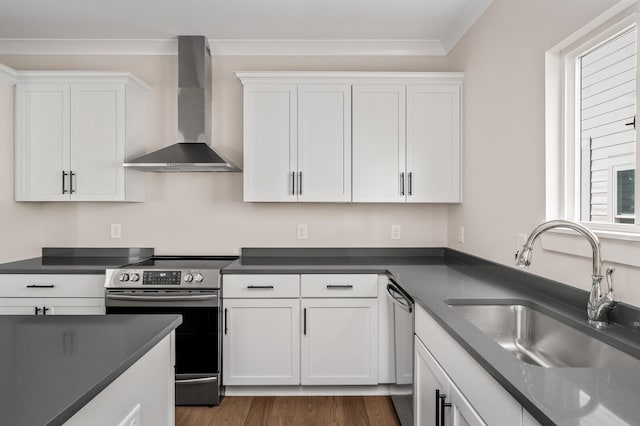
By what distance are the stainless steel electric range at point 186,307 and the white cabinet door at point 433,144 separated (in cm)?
160

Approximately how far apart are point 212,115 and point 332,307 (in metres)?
1.80

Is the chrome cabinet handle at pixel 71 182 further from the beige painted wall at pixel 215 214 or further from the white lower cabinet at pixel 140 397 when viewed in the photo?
the white lower cabinet at pixel 140 397

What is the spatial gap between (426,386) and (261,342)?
49.9 inches

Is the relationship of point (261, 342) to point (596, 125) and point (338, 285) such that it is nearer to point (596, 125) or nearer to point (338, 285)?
point (338, 285)

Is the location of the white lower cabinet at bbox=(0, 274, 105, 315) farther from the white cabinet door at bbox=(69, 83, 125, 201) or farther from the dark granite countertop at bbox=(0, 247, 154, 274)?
the white cabinet door at bbox=(69, 83, 125, 201)

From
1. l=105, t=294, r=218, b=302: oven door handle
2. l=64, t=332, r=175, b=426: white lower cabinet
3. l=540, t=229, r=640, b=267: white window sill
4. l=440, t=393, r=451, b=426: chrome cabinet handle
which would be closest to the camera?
l=64, t=332, r=175, b=426: white lower cabinet

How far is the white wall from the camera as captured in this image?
1722 mm

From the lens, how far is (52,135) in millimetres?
2996

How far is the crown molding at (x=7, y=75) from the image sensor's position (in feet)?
9.33

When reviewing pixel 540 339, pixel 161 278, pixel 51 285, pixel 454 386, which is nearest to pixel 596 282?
pixel 540 339

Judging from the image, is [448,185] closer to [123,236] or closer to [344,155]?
[344,155]

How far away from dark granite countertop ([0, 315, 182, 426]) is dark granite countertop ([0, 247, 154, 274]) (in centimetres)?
147

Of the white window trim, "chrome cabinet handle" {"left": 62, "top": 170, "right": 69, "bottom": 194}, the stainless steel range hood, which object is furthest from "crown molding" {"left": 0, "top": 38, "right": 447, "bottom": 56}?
the white window trim

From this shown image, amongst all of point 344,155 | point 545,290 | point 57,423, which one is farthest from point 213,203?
point 57,423
